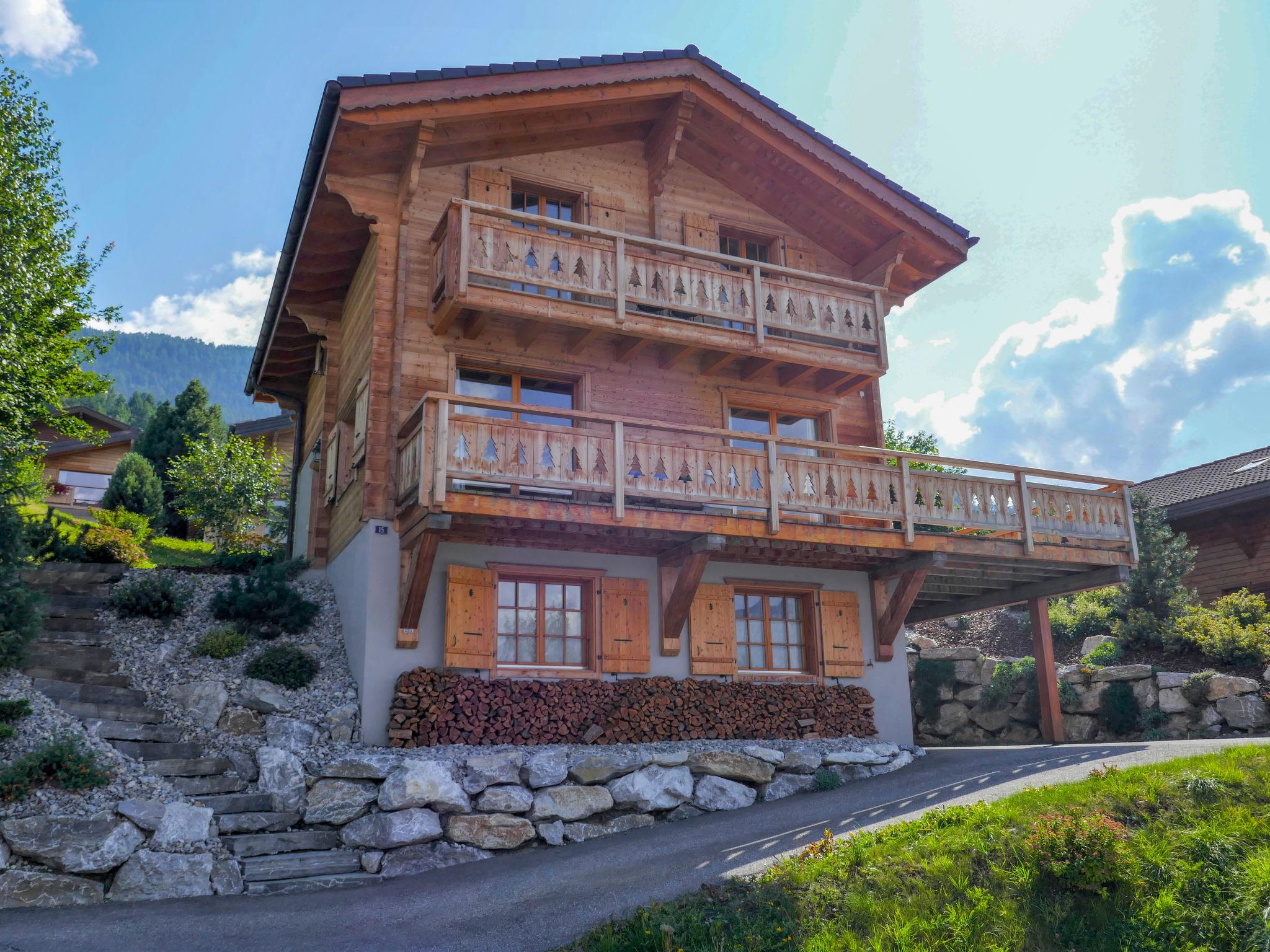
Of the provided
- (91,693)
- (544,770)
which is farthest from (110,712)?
(544,770)

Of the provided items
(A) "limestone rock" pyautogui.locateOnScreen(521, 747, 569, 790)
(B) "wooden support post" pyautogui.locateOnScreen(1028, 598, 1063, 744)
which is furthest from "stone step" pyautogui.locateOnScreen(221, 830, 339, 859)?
(B) "wooden support post" pyautogui.locateOnScreen(1028, 598, 1063, 744)

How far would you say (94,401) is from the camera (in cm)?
11000

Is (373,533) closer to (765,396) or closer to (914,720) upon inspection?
(765,396)

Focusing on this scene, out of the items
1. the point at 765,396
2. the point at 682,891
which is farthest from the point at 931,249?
the point at 682,891

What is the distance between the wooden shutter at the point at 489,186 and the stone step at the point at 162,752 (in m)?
8.51

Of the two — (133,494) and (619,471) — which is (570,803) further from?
(133,494)

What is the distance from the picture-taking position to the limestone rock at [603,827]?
11609mm

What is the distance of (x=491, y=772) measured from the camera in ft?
38.0

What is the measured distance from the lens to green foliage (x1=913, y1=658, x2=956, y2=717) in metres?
20.5

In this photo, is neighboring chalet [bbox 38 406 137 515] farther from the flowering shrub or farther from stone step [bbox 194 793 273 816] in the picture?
the flowering shrub

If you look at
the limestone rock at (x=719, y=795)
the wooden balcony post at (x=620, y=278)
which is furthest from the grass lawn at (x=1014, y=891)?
the wooden balcony post at (x=620, y=278)

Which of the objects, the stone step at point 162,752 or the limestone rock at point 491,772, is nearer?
the stone step at point 162,752

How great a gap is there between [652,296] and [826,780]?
7.02 m

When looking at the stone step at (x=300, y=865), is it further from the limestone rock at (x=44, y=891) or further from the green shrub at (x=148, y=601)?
the green shrub at (x=148, y=601)
